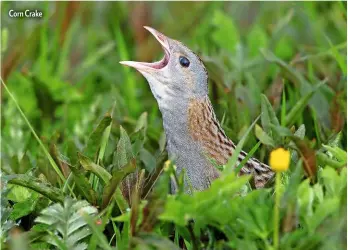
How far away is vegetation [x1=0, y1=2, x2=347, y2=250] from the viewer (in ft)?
8.10

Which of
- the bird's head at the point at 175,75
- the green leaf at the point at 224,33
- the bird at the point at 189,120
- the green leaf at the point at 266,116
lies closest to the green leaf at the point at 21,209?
the bird at the point at 189,120

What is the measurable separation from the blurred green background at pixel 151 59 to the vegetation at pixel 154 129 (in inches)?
0.4

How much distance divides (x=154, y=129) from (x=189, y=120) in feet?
2.37

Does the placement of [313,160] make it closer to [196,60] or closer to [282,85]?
[196,60]

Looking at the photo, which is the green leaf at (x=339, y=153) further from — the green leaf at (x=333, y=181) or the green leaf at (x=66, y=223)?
the green leaf at (x=66, y=223)

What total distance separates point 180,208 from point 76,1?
10.2 ft

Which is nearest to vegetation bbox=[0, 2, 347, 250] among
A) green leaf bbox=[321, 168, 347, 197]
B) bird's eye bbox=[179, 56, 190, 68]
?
green leaf bbox=[321, 168, 347, 197]

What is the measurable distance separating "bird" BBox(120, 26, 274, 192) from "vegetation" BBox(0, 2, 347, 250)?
0.13 metres

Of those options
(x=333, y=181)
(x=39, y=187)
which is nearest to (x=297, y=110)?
(x=333, y=181)

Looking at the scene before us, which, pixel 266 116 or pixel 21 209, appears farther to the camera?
pixel 266 116

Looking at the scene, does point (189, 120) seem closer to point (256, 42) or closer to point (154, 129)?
point (154, 129)

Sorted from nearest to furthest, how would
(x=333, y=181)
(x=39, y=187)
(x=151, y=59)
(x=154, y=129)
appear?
(x=333, y=181), (x=39, y=187), (x=154, y=129), (x=151, y=59)

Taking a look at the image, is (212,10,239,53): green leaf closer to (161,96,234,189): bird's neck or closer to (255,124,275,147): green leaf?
(161,96,234,189): bird's neck

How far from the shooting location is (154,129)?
3961 mm
